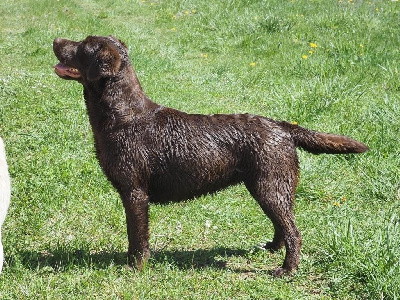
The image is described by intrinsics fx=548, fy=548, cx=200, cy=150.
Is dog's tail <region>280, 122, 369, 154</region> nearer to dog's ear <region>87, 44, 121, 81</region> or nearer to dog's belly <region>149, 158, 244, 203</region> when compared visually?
dog's belly <region>149, 158, 244, 203</region>

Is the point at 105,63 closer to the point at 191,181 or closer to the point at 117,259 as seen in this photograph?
the point at 191,181

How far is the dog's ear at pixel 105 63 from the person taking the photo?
3.62 m

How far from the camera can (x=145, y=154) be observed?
3.74 meters

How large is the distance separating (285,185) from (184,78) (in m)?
4.89

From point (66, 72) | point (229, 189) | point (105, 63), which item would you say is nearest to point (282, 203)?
point (229, 189)

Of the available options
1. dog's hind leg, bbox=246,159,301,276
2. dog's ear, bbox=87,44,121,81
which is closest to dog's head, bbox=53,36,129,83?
dog's ear, bbox=87,44,121,81

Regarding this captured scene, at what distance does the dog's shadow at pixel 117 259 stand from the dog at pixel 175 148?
25cm

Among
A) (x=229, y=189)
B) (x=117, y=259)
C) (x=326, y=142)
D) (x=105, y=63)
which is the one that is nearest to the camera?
(x=105, y=63)

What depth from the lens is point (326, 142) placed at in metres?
3.72

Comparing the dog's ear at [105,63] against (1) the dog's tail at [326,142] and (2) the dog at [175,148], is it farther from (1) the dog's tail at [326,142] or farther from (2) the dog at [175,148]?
(1) the dog's tail at [326,142]

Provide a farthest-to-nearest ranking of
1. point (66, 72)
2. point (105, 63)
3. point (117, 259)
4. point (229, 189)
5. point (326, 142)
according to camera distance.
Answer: point (229, 189)
point (117, 259)
point (66, 72)
point (326, 142)
point (105, 63)

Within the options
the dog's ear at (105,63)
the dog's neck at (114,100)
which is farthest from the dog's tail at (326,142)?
the dog's ear at (105,63)

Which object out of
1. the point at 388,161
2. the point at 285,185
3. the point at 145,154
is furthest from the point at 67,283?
the point at 388,161

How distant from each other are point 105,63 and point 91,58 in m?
0.13
